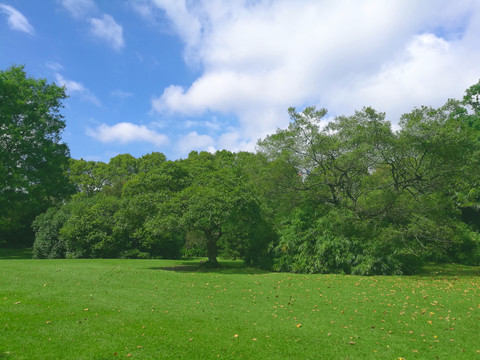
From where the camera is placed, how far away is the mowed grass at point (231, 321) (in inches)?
226

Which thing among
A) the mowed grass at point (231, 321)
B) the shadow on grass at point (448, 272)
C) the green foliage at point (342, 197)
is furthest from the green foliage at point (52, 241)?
the shadow on grass at point (448, 272)

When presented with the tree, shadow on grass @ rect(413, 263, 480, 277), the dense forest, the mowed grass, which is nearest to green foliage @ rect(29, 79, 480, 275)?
the dense forest

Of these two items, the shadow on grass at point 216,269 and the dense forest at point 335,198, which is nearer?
the dense forest at point 335,198

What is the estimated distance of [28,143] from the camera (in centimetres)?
2791

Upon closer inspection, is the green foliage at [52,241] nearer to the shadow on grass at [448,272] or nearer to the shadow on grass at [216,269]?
the shadow on grass at [216,269]

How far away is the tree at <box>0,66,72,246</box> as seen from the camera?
1052 inches

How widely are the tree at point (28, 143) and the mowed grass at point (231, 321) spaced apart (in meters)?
17.7

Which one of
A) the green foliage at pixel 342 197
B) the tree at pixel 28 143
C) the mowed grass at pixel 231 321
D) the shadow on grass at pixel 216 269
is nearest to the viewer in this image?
the mowed grass at pixel 231 321

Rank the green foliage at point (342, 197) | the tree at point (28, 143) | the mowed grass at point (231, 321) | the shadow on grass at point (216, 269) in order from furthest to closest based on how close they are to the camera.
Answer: the tree at point (28, 143) → the shadow on grass at point (216, 269) → the green foliage at point (342, 197) → the mowed grass at point (231, 321)

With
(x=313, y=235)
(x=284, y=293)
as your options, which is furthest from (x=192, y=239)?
(x=284, y=293)

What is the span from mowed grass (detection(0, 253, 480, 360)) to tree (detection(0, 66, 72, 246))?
1774 centimetres

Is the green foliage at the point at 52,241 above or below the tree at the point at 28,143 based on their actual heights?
below

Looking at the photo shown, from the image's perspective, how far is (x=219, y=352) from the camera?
5691 millimetres

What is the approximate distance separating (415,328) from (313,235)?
440 inches
